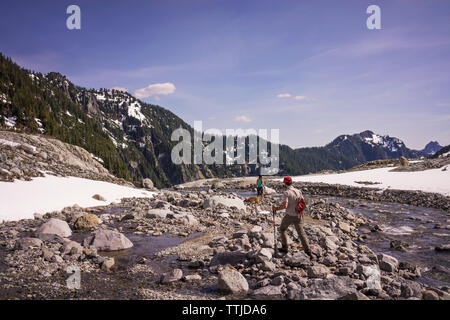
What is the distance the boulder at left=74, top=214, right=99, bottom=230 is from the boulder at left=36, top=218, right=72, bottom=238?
55.1 inches

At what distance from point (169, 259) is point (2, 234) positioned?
8.14 meters

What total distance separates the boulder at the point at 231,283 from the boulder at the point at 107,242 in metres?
5.52

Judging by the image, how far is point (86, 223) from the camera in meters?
13.6

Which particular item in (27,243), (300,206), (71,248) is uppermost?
(300,206)

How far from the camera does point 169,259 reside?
9.52 meters

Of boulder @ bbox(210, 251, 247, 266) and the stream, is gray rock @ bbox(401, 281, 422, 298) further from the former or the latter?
boulder @ bbox(210, 251, 247, 266)

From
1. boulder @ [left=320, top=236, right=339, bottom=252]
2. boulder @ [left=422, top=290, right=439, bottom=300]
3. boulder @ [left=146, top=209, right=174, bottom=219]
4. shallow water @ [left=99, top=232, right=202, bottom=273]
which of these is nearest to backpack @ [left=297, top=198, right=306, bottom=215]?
boulder @ [left=320, top=236, right=339, bottom=252]

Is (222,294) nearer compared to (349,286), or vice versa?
(349,286)

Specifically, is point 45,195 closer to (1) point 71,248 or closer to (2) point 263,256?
(1) point 71,248

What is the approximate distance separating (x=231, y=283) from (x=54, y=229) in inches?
355

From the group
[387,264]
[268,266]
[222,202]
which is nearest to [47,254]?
[268,266]

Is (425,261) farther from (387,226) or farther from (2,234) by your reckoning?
(2,234)

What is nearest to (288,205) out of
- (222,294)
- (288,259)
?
(288,259)

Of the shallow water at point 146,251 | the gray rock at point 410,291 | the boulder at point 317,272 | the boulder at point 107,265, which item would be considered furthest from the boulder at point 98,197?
the gray rock at point 410,291
